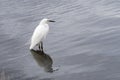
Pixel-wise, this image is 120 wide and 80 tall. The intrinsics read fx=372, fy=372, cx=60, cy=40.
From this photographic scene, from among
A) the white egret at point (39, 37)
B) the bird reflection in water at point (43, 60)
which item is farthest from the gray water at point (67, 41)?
the white egret at point (39, 37)

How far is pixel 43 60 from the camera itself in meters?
13.7

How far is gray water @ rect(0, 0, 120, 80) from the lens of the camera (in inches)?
474

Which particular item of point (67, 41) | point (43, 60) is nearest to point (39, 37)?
point (67, 41)

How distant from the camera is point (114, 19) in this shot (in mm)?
17109

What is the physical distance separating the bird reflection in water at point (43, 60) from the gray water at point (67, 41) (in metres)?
0.04

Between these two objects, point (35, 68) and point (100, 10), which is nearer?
point (35, 68)

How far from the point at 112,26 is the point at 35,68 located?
489 centimetres

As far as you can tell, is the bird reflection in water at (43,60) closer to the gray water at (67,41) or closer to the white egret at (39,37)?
the gray water at (67,41)

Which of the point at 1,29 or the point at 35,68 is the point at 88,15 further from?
the point at 35,68

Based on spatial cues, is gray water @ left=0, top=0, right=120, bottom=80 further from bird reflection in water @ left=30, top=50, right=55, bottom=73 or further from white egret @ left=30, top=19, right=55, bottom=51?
white egret @ left=30, top=19, right=55, bottom=51

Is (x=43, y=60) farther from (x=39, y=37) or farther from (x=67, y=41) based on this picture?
(x=67, y=41)

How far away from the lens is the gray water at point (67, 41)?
12048 millimetres

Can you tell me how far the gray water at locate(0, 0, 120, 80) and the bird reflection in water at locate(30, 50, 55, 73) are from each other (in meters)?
0.04

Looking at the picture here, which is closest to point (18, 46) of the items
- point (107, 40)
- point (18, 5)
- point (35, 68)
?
point (35, 68)
